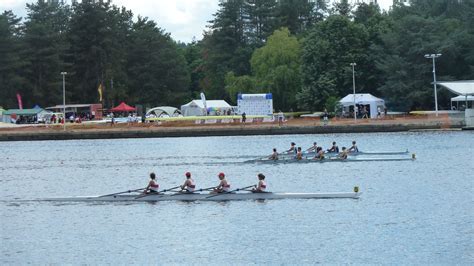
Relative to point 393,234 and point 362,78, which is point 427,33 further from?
point 393,234

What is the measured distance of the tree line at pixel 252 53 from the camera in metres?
98.0

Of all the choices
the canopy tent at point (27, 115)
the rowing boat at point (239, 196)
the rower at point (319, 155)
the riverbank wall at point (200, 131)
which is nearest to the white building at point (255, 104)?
→ the riverbank wall at point (200, 131)

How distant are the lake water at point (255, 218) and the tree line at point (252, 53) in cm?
3510

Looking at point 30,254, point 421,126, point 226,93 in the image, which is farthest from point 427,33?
point 30,254

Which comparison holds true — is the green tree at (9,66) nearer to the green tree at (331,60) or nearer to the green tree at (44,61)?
the green tree at (44,61)

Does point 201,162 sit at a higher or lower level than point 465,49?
lower

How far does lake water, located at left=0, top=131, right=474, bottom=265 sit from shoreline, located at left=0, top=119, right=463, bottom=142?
17.9 metres

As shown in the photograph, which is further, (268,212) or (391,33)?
(391,33)

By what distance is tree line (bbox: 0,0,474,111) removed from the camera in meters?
98.0

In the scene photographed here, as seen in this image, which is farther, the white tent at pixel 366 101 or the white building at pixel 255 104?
the white building at pixel 255 104

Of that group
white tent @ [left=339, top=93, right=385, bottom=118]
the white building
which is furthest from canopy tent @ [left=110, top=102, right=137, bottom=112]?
white tent @ [left=339, top=93, right=385, bottom=118]

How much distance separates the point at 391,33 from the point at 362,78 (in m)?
6.62

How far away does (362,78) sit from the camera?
10300 centimetres

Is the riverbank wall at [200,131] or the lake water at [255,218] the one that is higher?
the riverbank wall at [200,131]
